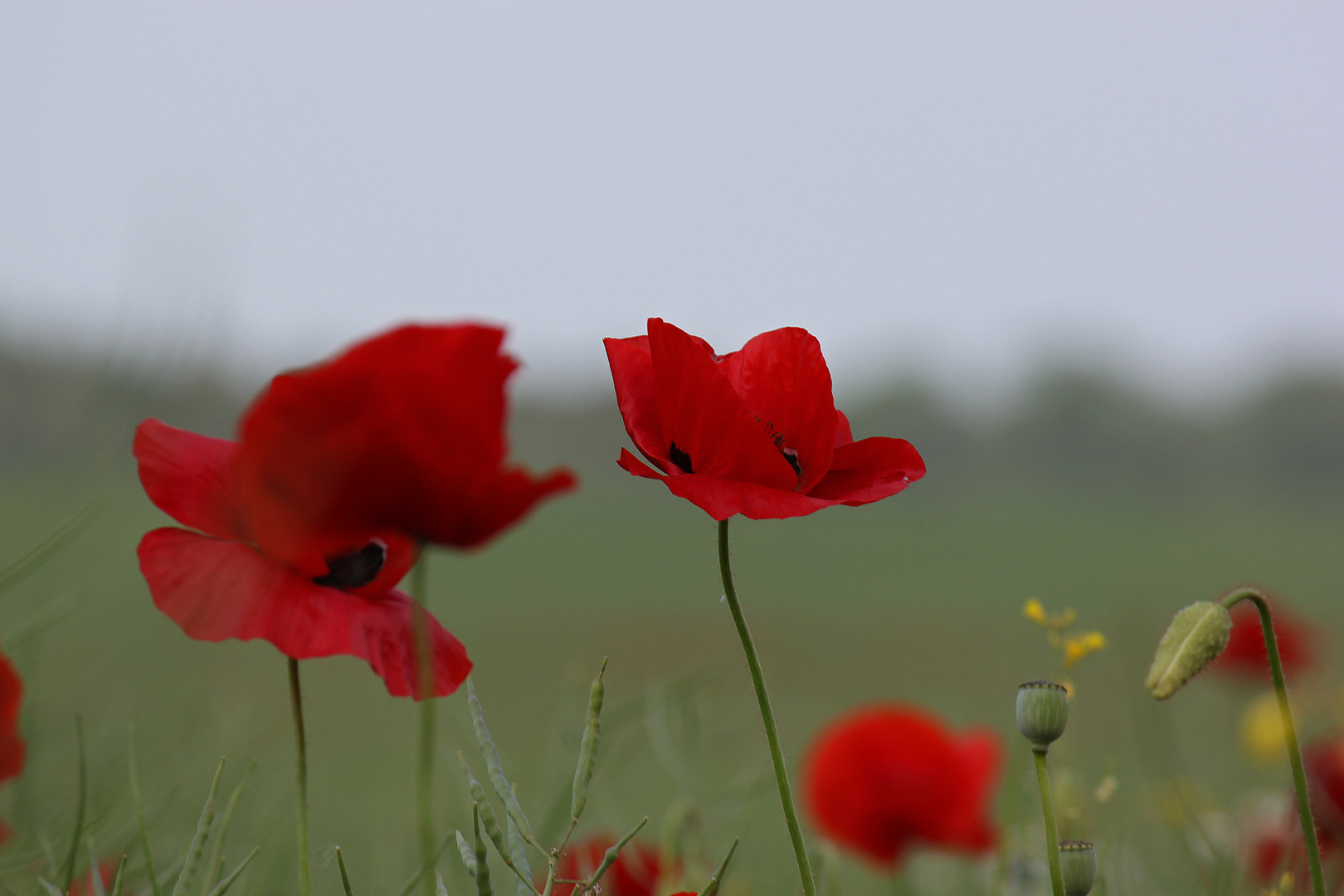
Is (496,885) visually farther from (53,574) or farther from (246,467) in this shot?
(53,574)

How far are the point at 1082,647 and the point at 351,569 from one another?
180mm

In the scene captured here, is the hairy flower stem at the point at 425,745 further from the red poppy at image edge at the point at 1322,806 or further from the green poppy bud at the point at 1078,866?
the red poppy at image edge at the point at 1322,806

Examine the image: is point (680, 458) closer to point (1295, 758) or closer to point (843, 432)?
point (843, 432)

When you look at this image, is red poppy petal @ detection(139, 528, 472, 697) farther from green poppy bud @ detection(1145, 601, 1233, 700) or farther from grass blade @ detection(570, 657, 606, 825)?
green poppy bud @ detection(1145, 601, 1233, 700)

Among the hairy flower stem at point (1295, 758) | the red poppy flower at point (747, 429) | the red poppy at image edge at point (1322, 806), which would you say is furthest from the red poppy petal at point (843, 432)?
the red poppy at image edge at point (1322, 806)

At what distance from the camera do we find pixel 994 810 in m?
0.70

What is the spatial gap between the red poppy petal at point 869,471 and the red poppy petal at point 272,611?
0.10 m

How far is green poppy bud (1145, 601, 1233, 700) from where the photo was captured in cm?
25

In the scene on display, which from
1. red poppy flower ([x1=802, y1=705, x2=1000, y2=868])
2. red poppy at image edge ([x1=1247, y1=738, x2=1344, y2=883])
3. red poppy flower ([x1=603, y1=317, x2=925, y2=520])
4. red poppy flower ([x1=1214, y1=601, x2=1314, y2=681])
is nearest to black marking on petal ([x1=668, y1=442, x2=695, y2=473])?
red poppy flower ([x1=603, y1=317, x2=925, y2=520])

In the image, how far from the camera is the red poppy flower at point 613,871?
0.35 m

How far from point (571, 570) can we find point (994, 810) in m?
6.54

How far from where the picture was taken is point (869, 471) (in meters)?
0.27

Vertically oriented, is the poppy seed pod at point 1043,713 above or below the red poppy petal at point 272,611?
below

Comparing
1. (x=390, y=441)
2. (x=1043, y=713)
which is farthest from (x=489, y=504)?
(x=1043, y=713)
